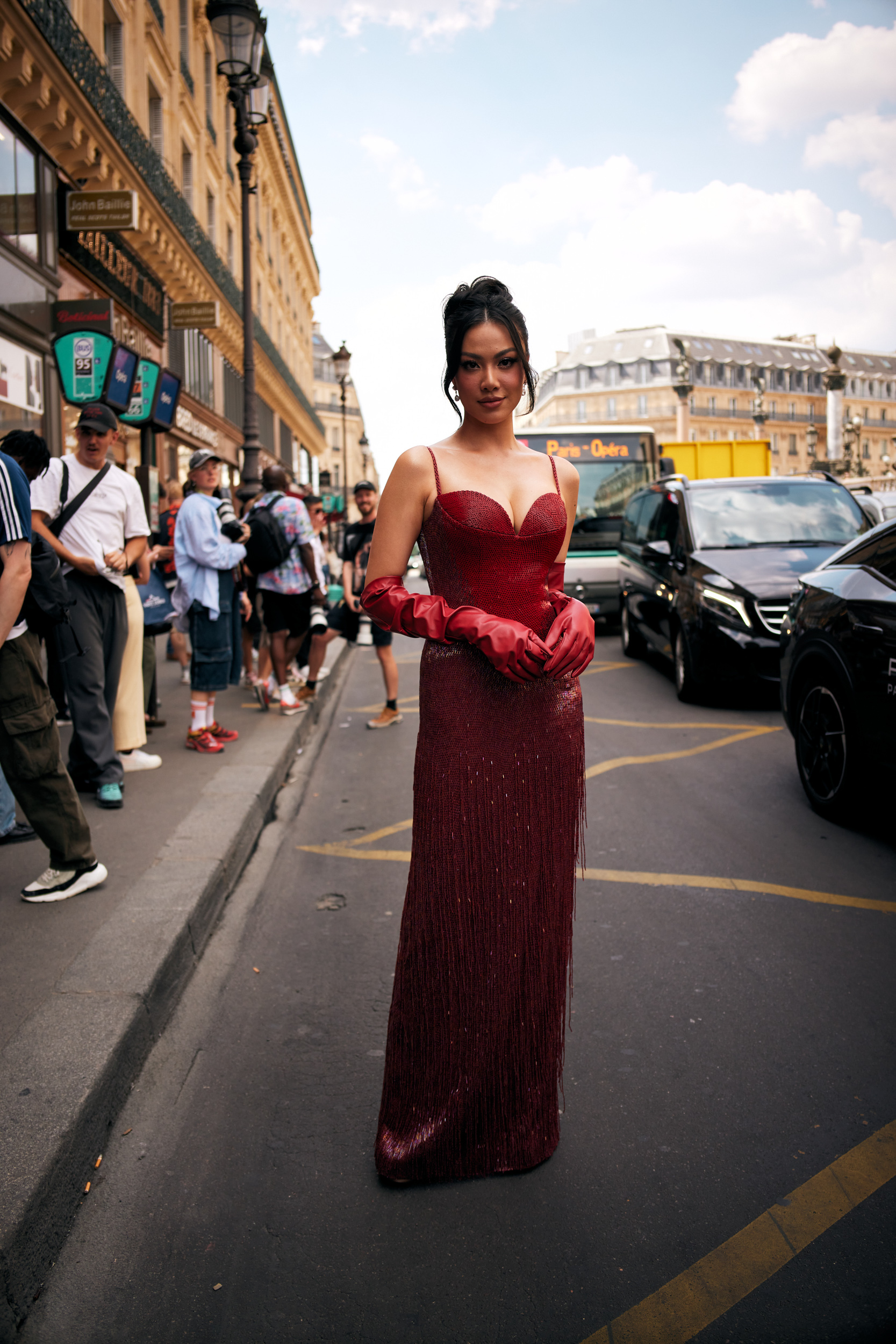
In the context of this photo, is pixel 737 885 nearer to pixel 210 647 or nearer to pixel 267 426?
pixel 210 647

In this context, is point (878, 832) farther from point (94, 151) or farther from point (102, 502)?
point (94, 151)

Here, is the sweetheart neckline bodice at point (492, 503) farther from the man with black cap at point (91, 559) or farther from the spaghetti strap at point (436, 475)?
the man with black cap at point (91, 559)

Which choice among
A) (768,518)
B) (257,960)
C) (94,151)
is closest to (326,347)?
(94,151)

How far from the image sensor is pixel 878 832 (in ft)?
16.1

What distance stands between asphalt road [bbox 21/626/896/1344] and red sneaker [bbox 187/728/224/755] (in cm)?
224

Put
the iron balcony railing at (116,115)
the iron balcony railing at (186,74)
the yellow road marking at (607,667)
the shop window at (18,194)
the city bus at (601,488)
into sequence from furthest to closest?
the iron balcony railing at (186,74), the city bus at (601,488), the yellow road marking at (607,667), the iron balcony railing at (116,115), the shop window at (18,194)

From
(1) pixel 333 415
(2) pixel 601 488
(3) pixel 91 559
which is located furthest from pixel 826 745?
(1) pixel 333 415

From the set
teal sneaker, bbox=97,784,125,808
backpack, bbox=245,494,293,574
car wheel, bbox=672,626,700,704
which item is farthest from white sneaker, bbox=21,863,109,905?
car wheel, bbox=672,626,700,704

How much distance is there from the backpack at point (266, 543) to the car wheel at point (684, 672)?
11.6ft

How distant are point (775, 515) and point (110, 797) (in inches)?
261

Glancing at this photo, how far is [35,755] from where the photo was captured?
11.8 ft

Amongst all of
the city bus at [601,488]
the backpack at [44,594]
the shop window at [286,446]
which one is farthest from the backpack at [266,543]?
the shop window at [286,446]

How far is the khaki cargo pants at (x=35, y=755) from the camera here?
11.6 feet

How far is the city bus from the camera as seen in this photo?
14047mm
